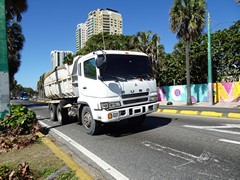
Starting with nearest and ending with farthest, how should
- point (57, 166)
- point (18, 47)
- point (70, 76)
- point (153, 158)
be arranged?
point (57, 166) < point (153, 158) < point (70, 76) < point (18, 47)

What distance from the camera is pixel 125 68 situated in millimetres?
7664

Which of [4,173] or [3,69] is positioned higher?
[3,69]

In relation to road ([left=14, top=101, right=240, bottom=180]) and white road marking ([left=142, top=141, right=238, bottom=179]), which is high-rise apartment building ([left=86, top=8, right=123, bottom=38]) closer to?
road ([left=14, top=101, right=240, bottom=180])

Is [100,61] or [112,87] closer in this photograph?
[100,61]

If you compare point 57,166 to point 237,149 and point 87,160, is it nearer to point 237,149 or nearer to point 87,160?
point 87,160

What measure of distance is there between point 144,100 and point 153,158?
2.87 m

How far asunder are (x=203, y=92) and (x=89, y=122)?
21.0 metres

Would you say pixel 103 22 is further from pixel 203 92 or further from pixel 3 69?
pixel 3 69

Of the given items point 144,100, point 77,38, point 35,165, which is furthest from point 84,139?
point 77,38

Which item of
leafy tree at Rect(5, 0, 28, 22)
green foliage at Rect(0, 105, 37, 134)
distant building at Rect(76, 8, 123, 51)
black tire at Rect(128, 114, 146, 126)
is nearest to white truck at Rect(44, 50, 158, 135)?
black tire at Rect(128, 114, 146, 126)

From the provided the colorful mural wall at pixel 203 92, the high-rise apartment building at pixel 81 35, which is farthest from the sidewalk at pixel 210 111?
the high-rise apartment building at pixel 81 35

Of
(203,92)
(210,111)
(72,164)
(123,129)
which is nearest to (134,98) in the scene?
(123,129)

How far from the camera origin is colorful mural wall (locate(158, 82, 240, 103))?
23.8m

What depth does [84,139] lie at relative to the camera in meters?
7.61
